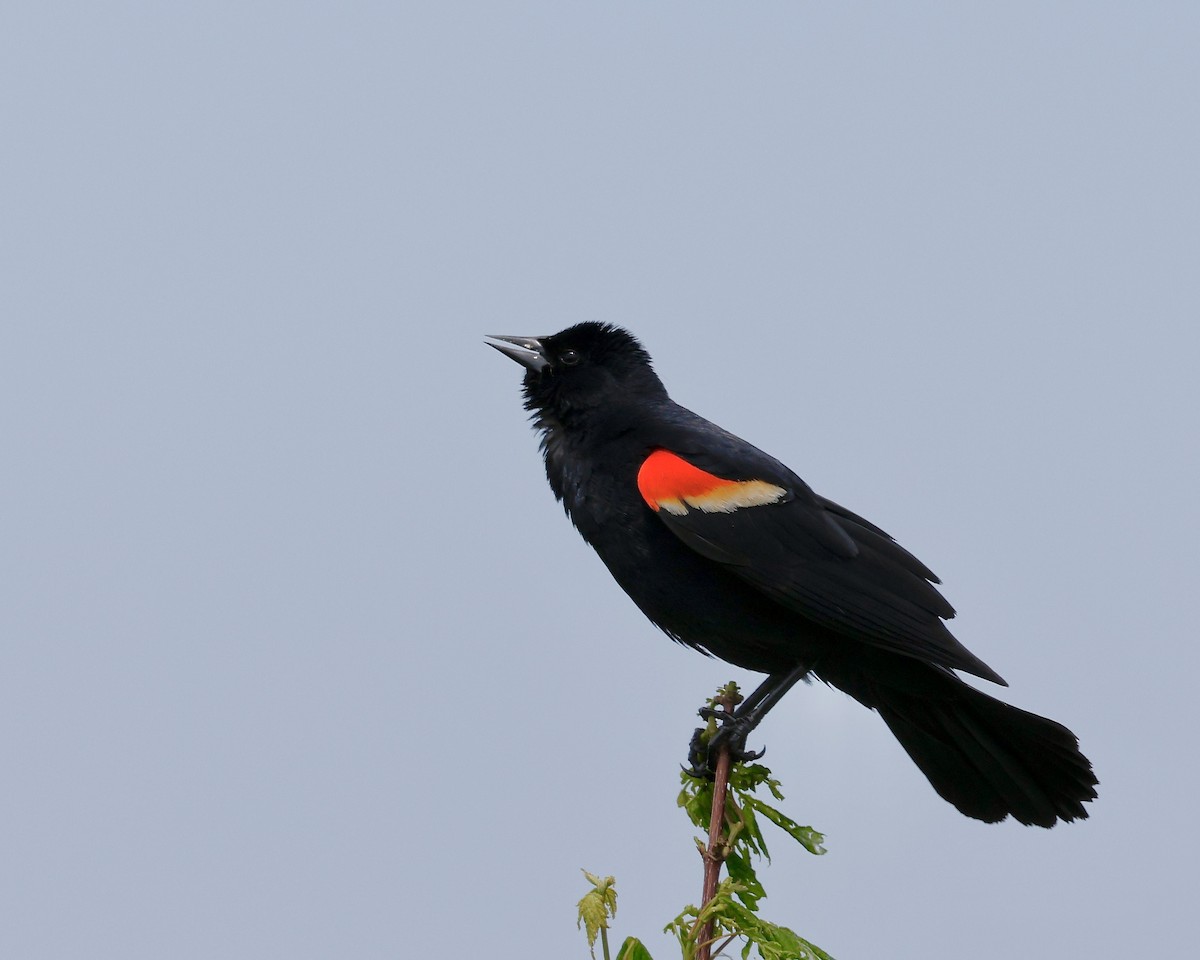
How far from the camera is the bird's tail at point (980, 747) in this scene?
456 centimetres

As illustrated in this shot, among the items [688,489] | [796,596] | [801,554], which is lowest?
[796,596]

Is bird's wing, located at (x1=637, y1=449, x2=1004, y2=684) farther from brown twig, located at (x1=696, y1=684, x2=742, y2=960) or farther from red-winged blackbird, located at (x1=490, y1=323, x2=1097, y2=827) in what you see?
brown twig, located at (x1=696, y1=684, x2=742, y2=960)

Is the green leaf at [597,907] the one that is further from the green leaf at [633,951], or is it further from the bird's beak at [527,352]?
the bird's beak at [527,352]

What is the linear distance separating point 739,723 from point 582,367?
1.63 metres

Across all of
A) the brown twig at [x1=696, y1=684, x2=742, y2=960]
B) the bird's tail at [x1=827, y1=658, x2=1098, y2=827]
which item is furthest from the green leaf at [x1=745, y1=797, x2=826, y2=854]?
the bird's tail at [x1=827, y1=658, x2=1098, y2=827]

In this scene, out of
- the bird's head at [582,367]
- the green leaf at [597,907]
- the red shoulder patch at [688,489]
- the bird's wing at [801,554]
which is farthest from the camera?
the bird's head at [582,367]

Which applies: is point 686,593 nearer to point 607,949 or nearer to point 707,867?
point 707,867

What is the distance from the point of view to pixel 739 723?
4305 millimetres

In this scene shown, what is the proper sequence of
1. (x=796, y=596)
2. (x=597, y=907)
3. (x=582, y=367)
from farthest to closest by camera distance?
(x=582, y=367)
(x=796, y=596)
(x=597, y=907)

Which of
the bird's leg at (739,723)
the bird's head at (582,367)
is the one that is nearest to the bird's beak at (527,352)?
the bird's head at (582,367)

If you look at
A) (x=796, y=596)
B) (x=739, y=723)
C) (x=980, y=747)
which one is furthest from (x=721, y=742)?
(x=980, y=747)

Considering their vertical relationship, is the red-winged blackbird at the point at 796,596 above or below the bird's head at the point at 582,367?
below

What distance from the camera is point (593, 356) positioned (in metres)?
5.36

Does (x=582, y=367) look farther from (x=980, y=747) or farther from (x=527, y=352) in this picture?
(x=980, y=747)
